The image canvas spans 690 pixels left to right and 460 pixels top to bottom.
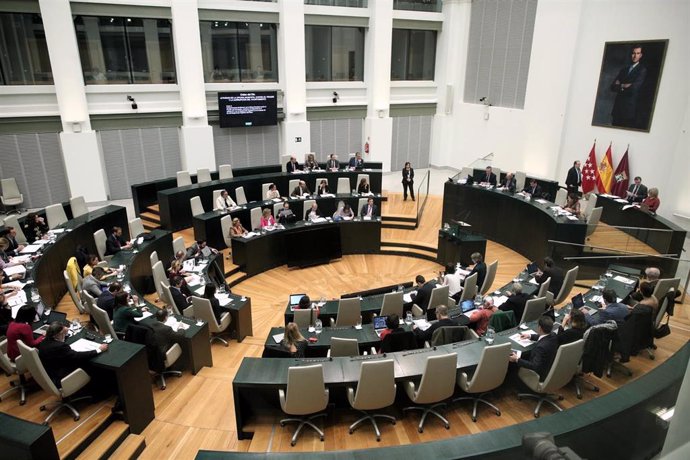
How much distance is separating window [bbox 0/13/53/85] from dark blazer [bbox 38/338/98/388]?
482 inches

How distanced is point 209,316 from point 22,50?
39.4 ft

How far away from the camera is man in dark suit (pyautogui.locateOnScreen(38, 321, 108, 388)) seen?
5.36m

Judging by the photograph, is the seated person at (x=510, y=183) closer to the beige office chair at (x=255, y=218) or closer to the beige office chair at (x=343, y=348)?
the beige office chair at (x=255, y=218)

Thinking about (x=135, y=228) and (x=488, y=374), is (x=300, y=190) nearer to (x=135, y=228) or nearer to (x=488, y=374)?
(x=135, y=228)

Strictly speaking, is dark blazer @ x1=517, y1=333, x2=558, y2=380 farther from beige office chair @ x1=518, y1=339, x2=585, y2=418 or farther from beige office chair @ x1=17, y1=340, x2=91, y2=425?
beige office chair @ x1=17, y1=340, x2=91, y2=425

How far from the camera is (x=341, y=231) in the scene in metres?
12.6

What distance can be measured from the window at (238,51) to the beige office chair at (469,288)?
12551 millimetres

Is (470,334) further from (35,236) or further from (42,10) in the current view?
(42,10)

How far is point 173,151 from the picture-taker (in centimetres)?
1645

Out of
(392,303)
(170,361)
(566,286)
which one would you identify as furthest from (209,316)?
(566,286)

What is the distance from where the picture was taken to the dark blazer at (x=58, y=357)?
17.6ft

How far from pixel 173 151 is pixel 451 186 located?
32.2 feet

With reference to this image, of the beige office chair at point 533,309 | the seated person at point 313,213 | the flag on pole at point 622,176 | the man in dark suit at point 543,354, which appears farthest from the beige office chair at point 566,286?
the flag on pole at point 622,176

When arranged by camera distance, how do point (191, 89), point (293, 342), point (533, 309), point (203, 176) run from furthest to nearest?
point (191, 89) < point (203, 176) < point (533, 309) < point (293, 342)
